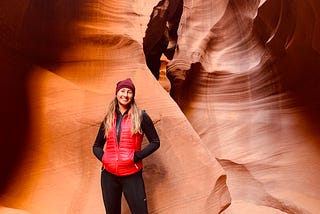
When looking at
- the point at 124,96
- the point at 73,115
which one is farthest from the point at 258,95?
the point at 124,96

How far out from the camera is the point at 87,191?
3299 mm

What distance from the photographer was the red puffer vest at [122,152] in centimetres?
265

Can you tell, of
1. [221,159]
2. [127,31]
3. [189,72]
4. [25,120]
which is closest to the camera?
[25,120]

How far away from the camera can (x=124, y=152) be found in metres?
2.67

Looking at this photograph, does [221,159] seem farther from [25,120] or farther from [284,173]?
[25,120]

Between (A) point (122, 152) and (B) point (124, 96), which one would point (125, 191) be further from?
(B) point (124, 96)

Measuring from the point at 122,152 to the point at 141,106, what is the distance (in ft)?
3.55

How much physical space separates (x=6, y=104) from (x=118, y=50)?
121cm

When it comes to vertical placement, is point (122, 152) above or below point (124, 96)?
below

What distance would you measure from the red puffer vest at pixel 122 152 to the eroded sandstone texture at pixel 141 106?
701 millimetres

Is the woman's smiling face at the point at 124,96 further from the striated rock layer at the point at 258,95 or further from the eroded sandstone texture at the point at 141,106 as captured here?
the striated rock layer at the point at 258,95

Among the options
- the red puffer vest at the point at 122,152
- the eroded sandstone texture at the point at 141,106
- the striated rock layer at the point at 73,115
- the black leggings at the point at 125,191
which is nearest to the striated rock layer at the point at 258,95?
the eroded sandstone texture at the point at 141,106

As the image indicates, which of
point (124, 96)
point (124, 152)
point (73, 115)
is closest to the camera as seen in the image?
point (124, 152)

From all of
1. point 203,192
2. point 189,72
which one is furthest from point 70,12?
point 189,72
